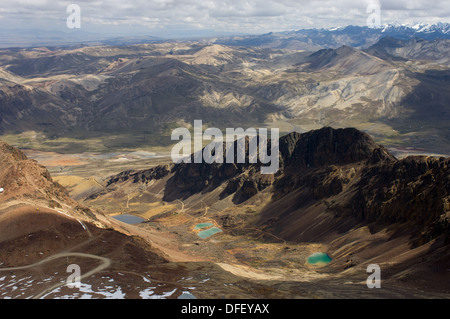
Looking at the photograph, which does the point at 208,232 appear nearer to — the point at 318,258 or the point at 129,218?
the point at 129,218

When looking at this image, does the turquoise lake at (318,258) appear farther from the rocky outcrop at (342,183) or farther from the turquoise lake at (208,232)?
the turquoise lake at (208,232)

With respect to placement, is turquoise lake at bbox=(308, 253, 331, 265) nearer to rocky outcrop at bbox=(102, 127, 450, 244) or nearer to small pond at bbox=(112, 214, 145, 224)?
rocky outcrop at bbox=(102, 127, 450, 244)

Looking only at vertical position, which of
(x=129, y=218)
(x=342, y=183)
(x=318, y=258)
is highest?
(x=342, y=183)

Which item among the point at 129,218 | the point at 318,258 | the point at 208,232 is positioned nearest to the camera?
the point at 318,258

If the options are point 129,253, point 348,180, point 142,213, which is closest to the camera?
point 129,253

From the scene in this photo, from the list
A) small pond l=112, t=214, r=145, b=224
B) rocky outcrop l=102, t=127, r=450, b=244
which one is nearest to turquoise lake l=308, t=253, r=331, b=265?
rocky outcrop l=102, t=127, r=450, b=244

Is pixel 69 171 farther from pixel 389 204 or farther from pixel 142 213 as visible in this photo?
pixel 389 204

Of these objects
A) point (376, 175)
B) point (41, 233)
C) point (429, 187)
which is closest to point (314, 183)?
point (376, 175)

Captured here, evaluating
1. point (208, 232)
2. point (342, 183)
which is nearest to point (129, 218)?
point (208, 232)
